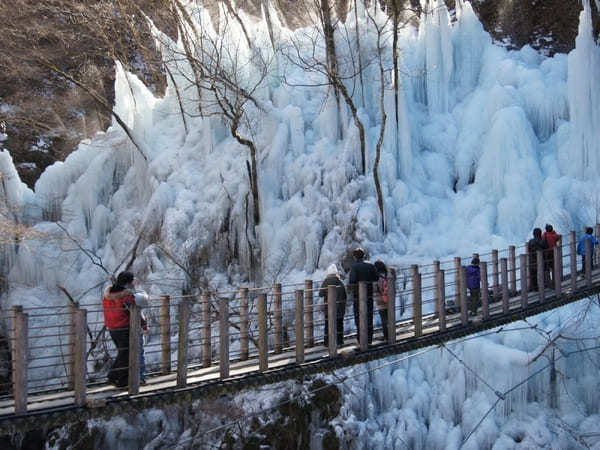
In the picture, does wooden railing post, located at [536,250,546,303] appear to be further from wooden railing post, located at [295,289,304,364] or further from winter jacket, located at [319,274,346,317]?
wooden railing post, located at [295,289,304,364]

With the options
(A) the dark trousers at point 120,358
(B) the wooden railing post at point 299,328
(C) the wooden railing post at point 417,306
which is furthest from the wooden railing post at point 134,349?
(C) the wooden railing post at point 417,306

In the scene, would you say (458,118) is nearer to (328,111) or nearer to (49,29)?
(328,111)

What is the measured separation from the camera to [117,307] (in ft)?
16.6

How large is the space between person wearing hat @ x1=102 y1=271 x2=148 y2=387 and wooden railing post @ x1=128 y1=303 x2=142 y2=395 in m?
0.11

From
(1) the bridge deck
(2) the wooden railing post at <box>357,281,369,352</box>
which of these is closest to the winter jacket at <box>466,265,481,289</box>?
(1) the bridge deck

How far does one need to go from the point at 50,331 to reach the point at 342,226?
667 centimetres

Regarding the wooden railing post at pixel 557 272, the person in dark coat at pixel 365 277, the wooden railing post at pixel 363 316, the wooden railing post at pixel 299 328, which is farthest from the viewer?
the wooden railing post at pixel 557 272

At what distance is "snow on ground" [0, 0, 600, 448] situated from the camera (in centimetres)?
1276

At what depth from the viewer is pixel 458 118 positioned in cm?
1596

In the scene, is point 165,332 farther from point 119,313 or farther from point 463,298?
point 463,298

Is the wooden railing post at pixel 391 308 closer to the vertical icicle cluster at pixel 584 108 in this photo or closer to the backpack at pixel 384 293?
the backpack at pixel 384 293

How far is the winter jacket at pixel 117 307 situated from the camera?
198 inches

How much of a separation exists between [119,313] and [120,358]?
456 millimetres

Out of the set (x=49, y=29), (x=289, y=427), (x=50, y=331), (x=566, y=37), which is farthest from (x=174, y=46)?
(x=566, y=37)
